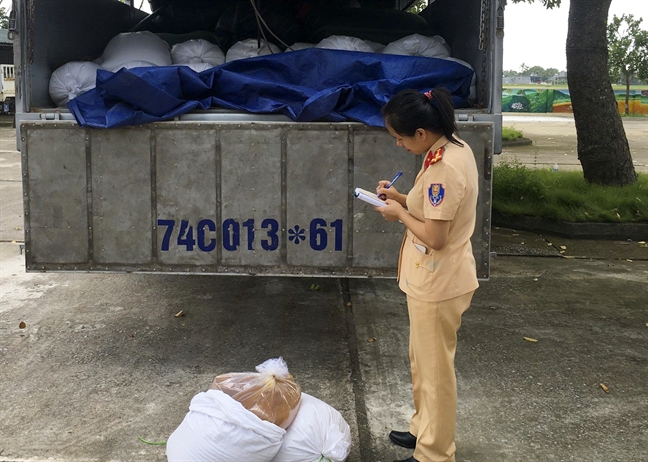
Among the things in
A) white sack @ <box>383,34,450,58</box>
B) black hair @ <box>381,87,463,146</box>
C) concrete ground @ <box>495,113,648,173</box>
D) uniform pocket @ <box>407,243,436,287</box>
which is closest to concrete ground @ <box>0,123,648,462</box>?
uniform pocket @ <box>407,243,436,287</box>

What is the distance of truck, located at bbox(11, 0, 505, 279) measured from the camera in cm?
403

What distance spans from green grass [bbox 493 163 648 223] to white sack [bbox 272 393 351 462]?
5676 mm

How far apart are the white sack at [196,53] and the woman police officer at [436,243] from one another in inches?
102

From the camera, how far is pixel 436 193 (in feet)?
9.09

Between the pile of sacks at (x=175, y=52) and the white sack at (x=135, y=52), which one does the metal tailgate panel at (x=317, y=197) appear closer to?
the pile of sacks at (x=175, y=52)

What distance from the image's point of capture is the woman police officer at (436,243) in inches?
110

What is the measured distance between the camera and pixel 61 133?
4027 mm

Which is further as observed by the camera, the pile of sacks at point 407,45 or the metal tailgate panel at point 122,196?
the pile of sacks at point 407,45

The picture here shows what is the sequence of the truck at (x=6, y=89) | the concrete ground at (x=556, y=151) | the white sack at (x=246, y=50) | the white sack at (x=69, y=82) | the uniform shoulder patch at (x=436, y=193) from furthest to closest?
the truck at (x=6, y=89)
the concrete ground at (x=556, y=151)
the white sack at (x=246, y=50)
the white sack at (x=69, y=82)
the uniform shoulder patch at (x=436, y=193)

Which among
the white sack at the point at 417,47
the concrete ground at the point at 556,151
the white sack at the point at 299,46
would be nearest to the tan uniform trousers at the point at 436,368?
the white sack at the point at 417,47

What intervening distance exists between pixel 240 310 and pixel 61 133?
1.99 meters

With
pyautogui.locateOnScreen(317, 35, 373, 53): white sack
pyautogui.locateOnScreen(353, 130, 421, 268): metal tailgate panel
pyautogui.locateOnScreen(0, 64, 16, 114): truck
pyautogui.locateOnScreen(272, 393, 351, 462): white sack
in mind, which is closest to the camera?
pyautogui.locateOnScreen(272, 393, 351, 462): white sack

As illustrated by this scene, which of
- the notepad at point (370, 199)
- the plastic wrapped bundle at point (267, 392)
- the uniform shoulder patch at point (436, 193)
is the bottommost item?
the plastic wrapped bundle at point (267, 392)

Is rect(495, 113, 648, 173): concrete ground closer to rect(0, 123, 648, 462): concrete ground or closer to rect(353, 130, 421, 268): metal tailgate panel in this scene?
rect(0, 123, 648, 462): concrete ground
